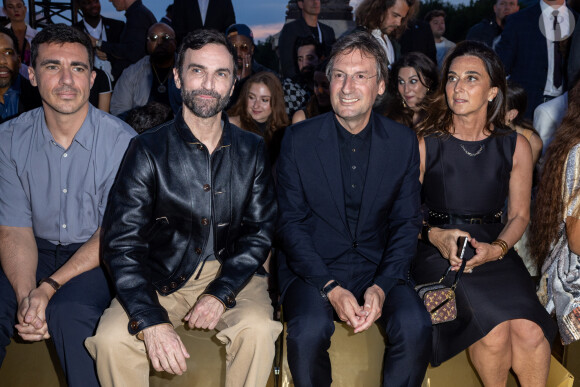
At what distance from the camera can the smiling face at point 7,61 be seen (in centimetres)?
387

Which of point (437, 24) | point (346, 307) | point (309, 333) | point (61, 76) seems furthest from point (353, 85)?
point (437, 24)

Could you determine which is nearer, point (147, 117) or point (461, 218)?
point (461, 218)

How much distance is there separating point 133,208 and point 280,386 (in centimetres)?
107

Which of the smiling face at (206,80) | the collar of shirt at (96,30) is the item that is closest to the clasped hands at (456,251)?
the smiling face at (206,80)

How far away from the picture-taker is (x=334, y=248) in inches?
108

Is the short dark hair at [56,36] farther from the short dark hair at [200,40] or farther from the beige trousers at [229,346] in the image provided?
the beige trousers at [229,346]

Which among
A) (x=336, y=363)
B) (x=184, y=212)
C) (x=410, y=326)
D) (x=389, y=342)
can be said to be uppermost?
(x=184, y=212)

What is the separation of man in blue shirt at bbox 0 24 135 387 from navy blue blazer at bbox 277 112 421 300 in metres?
0.86

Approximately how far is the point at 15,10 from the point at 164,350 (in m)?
5.08

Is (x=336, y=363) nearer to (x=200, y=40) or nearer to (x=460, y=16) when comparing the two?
(x=200, y=40)

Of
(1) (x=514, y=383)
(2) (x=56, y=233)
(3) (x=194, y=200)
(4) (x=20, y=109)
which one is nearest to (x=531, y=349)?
(1) (x=514, y=383)

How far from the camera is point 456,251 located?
2783 mm

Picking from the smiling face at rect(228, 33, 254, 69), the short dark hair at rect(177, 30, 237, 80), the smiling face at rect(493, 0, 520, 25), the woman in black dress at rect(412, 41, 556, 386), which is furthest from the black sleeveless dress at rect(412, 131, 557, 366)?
the smiling face at rect(493, 0, 520, 25)

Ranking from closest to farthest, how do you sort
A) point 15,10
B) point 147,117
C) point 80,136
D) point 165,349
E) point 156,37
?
point 165,349
point 80,136
point 147,117
point 156,37
point 15,10
